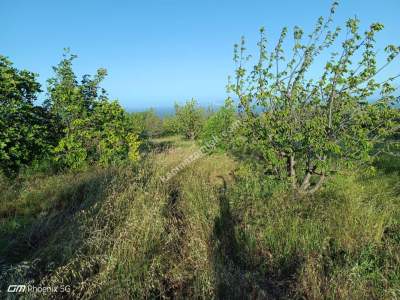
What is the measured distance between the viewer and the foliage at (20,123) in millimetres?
6328

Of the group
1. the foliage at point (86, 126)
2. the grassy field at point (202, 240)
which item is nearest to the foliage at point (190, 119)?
the foliage at point (86, 126)

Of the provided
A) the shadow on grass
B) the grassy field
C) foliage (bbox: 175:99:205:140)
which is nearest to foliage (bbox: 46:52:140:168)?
the grassy field

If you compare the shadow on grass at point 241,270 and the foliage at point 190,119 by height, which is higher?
the foliage at point 190,119

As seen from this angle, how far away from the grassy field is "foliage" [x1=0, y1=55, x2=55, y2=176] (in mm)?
1334

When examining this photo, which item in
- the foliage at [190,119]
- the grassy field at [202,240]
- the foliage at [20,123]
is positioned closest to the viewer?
the grassy field at [202,240]

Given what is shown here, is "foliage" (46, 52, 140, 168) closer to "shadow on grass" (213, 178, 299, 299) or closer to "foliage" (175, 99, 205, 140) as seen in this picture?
"shadow on grass" (213, 178, 299, 299)

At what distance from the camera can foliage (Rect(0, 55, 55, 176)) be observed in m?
6.33

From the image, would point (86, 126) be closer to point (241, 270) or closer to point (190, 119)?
point (241, 270)

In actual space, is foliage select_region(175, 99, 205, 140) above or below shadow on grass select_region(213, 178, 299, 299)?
above

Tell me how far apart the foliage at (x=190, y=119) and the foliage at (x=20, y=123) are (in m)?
15.8

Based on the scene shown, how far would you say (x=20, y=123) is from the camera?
670 centimetres

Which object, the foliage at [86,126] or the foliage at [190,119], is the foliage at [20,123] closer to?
the foliage at [86,126]

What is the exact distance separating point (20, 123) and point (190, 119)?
1659 centimetres

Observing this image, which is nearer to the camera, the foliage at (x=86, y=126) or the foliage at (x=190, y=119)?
the foliage at (x=86, y=126)
